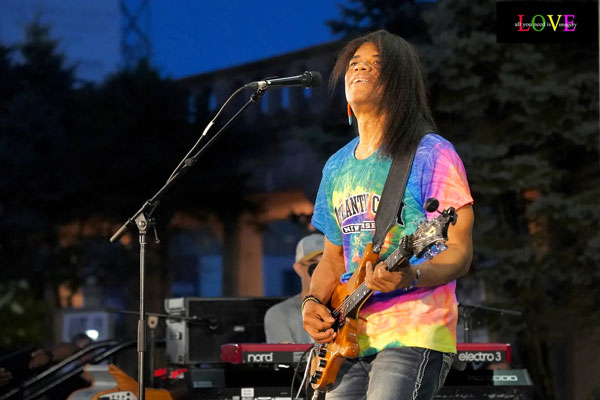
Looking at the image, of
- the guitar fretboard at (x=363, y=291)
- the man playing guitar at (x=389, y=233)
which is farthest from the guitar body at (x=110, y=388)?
the guitar fretboard at (x=363, y=291)

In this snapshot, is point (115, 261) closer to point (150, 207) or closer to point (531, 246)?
point (531, 246)

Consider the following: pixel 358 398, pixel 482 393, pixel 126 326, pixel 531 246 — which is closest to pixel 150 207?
pixel 358 398

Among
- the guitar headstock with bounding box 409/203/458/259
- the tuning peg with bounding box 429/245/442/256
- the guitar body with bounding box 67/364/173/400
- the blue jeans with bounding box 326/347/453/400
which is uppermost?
the guitar headstock with bounding box 409/203/458/259

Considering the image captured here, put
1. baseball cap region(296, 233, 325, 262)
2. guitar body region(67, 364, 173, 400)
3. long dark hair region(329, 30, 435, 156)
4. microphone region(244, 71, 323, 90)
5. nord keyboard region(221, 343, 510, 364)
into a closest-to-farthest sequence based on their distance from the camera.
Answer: long dark hair region(329, 30, 435, 156) < microphone region(244, 71, 323, 90) < nord keyboard region(221, 343, 510, 364) < guitar body region(67, 364, 173, 400) < baseball cap region(296, 233, 325, 262)

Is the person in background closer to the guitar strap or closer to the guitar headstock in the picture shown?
the guitar strap

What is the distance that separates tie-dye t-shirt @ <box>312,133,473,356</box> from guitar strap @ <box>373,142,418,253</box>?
0.03 metres

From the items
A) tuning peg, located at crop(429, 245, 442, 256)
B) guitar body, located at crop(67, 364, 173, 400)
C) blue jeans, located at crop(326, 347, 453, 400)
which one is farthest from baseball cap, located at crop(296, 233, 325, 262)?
tuning peg, located at crop(429, 245, 442, 256)

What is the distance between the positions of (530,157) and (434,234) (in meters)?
7.88

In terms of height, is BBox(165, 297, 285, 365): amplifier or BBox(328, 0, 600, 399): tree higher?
BBox(328, 0, 600, 399): tree

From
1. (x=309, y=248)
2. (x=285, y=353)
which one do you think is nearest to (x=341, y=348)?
(x=285, y=353)

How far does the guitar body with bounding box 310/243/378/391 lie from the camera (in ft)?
8.96

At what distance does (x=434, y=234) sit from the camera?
234cm

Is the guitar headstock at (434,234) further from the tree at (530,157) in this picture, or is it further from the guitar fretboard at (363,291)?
the tree at (530,157)

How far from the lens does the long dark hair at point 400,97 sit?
9.45 feet
